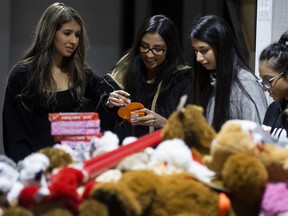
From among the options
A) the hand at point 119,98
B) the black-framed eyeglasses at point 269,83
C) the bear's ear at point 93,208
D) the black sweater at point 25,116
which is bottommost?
the black sweater at point 25,116

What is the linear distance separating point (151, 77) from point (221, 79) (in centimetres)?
50

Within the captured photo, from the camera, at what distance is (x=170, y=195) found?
1115 mm

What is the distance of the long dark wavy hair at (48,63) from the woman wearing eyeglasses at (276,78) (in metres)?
0.73

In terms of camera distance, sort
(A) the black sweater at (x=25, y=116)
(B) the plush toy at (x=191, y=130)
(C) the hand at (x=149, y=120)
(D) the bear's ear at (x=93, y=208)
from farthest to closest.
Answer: (A) the black sweater at (x=25, y=116)
(C) the hand at (x=149, y=120)
(B) the plush toy at (x=191, y=130)
(D) the bear's ear at (x=93, y=208)

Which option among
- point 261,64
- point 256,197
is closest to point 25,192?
point 256,197

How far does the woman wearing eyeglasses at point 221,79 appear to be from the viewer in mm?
2045

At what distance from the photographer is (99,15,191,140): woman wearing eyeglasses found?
95.0 inches

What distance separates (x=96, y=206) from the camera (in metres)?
1.05

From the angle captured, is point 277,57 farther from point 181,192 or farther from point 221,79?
point 181,192

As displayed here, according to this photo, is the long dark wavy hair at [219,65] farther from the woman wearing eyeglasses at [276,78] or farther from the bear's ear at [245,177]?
the bear's ear at [245,177]

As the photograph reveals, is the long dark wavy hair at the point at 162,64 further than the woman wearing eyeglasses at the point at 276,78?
Yes

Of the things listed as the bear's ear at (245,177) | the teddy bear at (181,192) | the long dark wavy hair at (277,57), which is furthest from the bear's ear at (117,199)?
the long dark wavy hair at (277,57)

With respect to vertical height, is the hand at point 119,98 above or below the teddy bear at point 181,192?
below

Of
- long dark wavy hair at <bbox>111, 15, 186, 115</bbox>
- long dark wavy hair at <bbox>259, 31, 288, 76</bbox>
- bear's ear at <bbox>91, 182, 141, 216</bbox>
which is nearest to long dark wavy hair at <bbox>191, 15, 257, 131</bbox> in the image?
long dark wavy hair at <bbox>259, 31, 288, 76</bbox>
